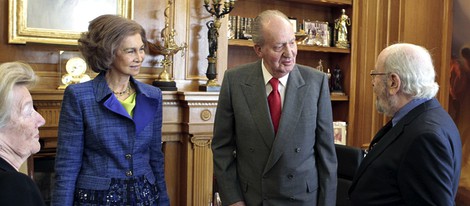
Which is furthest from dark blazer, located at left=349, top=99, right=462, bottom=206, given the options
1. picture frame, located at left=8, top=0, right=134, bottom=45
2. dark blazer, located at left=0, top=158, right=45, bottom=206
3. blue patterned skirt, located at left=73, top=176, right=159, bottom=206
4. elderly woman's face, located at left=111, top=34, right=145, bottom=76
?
picture frame, located at left=8, top=0, right=134, bottom=45

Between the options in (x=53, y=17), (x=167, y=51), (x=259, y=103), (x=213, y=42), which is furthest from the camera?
(x=213, y=42)

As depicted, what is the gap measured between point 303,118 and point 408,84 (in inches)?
17.5

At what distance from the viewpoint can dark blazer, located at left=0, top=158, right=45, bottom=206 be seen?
45.8 inches

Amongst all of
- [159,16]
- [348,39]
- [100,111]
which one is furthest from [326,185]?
[348,39]

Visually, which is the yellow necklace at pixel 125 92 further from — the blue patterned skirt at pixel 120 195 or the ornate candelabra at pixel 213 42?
the ornate candelabra at pixel 213 42

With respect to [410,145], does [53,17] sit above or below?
above

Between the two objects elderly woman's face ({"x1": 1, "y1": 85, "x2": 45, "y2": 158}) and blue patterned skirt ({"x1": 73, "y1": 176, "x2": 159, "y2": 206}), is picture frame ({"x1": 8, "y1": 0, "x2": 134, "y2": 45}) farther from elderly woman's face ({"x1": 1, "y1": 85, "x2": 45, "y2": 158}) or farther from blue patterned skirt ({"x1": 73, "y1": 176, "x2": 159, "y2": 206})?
elderly woman's face ({"x1": 1, "y1": 85, "x2": 45, "y2": 158})

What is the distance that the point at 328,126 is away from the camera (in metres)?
2.04

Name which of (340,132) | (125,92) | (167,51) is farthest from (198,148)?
(125,92)

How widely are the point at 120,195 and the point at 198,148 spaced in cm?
206

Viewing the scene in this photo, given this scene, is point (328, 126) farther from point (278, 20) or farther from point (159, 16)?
point (159, 16)

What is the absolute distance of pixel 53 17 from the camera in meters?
3.66

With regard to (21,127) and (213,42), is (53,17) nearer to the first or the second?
(213,42)

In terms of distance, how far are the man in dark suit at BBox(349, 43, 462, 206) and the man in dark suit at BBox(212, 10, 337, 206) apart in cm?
21
